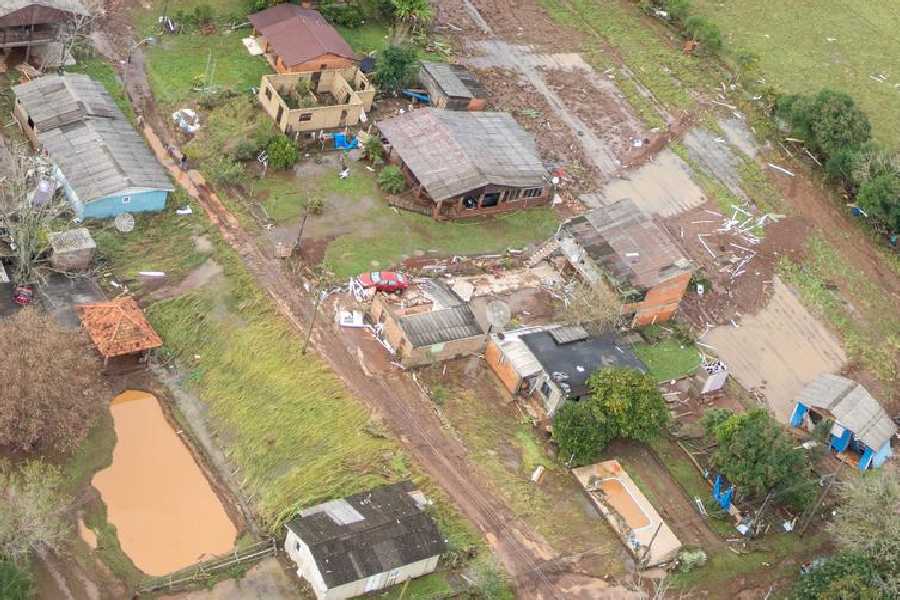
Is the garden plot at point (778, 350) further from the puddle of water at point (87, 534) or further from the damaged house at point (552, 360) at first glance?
the puddle of water at point (87, 534)

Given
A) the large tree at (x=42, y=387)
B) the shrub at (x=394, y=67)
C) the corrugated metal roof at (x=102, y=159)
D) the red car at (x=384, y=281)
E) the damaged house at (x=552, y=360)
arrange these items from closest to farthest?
1. the large tree at (x=42, y=387)
2. the damaged house at (x=552, y=360)
3. the red car at (x=384, y=281)
4. the corrugated metal roof at (x=102, y=159)
5. the shrub at (x=394, y=67)

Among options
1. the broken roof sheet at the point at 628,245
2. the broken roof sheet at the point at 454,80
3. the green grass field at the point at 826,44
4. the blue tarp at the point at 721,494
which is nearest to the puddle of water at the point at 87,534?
the blue tarp at the point at 721,494

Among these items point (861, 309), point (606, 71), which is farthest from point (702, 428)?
point (606, 71)

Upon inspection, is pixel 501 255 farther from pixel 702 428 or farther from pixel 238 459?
pixel 238 459

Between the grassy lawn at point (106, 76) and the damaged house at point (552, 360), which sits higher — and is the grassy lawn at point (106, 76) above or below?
below

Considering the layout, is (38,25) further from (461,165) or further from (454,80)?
(461,165)
